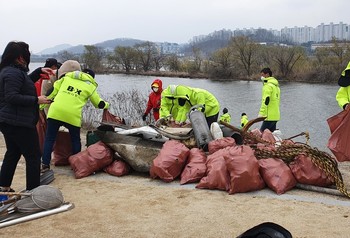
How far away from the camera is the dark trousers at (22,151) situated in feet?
14.2

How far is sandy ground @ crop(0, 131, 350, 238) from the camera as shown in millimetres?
3727

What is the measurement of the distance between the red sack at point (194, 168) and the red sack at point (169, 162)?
3.4 inches

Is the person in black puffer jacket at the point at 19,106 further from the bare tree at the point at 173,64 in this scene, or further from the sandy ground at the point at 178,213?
the bare tree at the point at 173,64

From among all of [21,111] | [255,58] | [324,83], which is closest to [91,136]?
[21,111]

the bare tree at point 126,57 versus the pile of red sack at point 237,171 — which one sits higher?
the bare tree at point 126,57

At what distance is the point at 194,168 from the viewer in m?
5.15

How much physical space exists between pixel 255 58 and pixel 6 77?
53398mm

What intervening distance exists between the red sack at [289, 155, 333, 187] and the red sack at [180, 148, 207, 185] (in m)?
1.09

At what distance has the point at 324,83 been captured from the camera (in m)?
43.2

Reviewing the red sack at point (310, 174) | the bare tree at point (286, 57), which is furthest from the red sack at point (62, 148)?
the bare tree at point (286, 57)

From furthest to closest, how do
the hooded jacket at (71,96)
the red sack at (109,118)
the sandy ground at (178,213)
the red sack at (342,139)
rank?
the red sack at (109,118) → the hooded jacket at (71,96) → the red sack at (342,139) → the sandy ground at (178,213)

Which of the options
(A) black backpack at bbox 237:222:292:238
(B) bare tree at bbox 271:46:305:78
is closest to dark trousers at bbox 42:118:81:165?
(A) black backpack at bbox 237:222:292:238

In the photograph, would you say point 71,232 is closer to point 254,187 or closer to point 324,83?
point 254,187

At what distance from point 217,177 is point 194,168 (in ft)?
1.41
